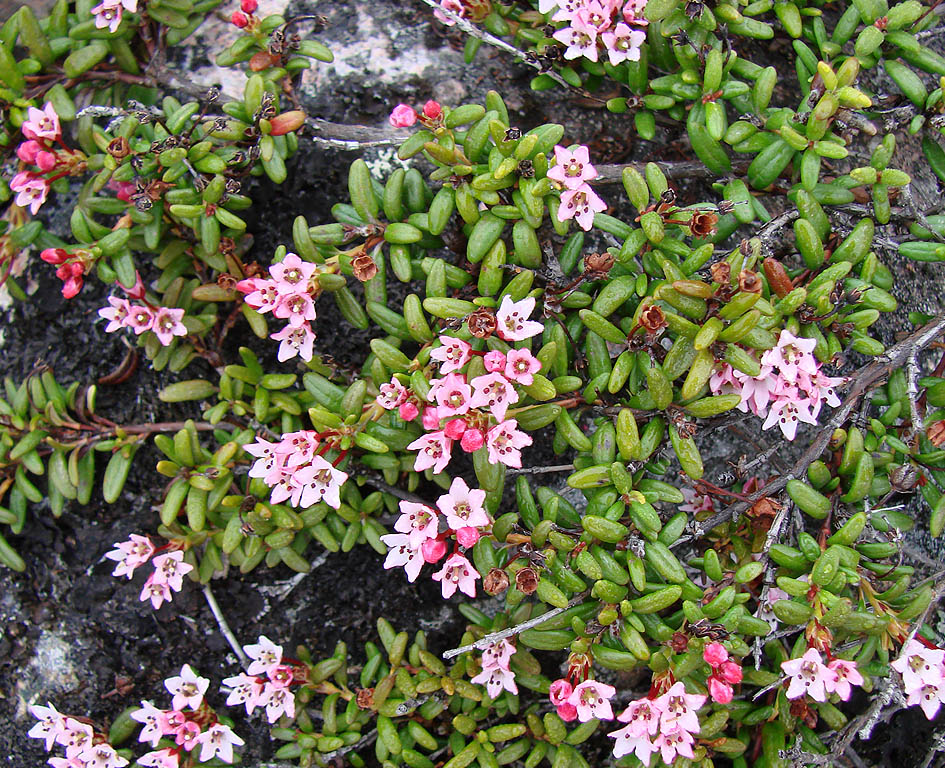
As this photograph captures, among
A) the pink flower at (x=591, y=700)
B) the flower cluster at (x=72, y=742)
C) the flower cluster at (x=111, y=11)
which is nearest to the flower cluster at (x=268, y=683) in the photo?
the flower cluster at (x=72, y=742)

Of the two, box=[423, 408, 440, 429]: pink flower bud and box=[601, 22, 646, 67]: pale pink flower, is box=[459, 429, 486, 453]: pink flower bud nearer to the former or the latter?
box=[423, 408, 440, 429]: pink flower bud

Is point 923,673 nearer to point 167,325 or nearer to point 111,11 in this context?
point 167,325

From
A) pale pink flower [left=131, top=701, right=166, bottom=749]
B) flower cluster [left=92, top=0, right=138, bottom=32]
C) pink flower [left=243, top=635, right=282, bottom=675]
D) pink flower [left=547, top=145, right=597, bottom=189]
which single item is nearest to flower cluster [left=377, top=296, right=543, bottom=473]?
pink flower [left=547, top=145, right=597, bottom=189]

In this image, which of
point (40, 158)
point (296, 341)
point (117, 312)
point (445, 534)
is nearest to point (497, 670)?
point (445, 534)

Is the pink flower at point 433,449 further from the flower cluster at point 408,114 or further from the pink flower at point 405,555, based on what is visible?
the flower cluster at point 408,114

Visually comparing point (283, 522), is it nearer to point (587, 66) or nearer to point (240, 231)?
point (240, 231)

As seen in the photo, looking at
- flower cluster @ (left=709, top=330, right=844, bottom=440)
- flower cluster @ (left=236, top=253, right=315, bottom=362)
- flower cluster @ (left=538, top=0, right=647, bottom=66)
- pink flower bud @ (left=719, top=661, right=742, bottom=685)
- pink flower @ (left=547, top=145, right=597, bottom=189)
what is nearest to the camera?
pink flower bud @ (left=719, top=661, right=742, bottom=685)
